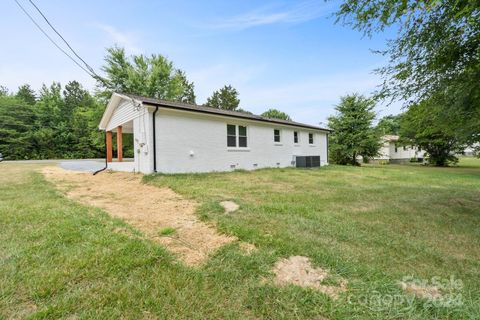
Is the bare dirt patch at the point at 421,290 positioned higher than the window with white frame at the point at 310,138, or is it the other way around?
the window with white frame at the point at 310,138

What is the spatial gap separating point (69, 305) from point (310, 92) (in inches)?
751

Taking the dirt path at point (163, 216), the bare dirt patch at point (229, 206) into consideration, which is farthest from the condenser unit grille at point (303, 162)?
the bare dirt patch at point (229, 206)

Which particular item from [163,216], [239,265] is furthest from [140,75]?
[239,265]

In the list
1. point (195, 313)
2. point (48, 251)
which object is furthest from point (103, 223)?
point (195, 313)

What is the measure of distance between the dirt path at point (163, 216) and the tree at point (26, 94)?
4016 centimetres

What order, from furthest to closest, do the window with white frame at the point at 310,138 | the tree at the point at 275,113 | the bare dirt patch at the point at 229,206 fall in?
the tree at the point at 275,113 → the window with white frame at the point at 310,138 → the bare dirt patch at the point at 229,206

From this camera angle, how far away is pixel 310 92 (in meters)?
18.2

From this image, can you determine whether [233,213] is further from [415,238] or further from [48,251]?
[415,238]

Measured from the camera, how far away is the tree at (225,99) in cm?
3828

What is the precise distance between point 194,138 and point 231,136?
2264 millimetres

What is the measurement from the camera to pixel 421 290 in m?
1.99

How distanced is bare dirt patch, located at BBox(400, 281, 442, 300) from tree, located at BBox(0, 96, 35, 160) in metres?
37.8

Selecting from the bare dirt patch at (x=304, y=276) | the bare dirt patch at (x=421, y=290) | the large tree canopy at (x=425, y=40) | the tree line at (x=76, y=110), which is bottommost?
the bare dirt patch at (x=421, y=290)

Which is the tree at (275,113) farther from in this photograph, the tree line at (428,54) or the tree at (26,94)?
the tree line at (428,54)
